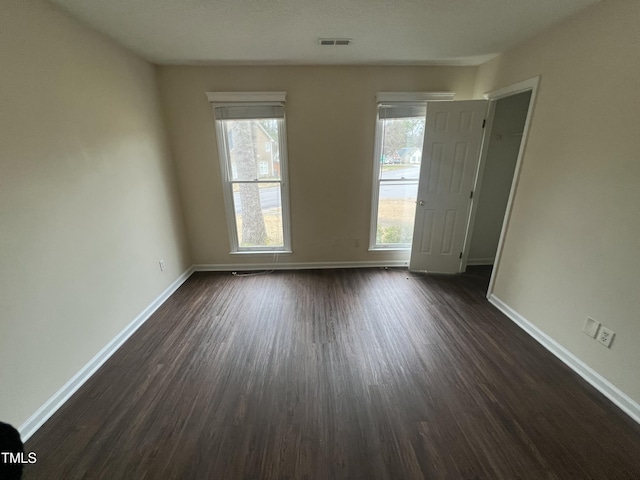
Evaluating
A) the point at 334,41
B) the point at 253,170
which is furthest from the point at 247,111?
the point at 334,41

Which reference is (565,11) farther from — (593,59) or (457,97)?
(457,97)

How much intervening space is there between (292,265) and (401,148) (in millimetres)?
2183

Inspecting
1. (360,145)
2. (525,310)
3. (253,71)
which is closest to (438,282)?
(525,310)

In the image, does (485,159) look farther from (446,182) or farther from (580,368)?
(580,368)

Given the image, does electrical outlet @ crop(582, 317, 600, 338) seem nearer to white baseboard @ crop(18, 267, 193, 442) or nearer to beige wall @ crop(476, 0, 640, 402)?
beige wall @ crop(476, 0, 640, 402)

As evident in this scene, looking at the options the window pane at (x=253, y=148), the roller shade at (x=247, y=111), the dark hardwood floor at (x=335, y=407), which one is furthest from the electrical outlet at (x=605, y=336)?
the roller shade at (x=247, y=111)

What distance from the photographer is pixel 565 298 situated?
1.99 metres

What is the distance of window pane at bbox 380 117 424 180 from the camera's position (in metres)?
3.20

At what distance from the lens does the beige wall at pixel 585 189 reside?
157cm

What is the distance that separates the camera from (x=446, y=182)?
316cm

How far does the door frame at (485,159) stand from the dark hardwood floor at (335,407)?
0.77 m

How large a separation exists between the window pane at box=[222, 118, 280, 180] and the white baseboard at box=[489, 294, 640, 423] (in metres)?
3.09

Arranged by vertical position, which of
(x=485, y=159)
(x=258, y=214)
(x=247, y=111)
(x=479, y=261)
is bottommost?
(x=479, y=261)

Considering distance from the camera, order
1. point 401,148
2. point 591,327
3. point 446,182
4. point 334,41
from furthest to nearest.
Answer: point 401,148 → point 446,182 → point 334,41 → point 591,327
